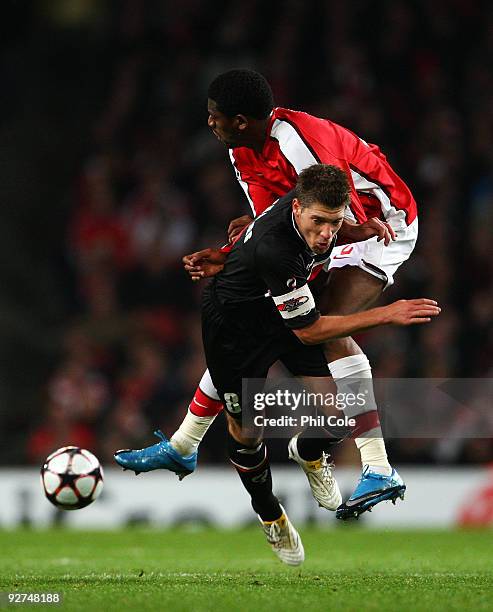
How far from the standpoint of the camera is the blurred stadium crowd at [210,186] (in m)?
13.3

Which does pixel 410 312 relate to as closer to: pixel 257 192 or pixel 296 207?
pixel 296 207

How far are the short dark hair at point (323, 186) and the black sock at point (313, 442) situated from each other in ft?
5.21

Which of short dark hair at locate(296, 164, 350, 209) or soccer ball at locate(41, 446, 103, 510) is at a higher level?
short dark hair at locate(296, 164, 350, 209)

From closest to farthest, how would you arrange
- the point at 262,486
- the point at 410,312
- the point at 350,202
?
1. the point at 410,312
2. the point at 350,202
3. the point at 262,486

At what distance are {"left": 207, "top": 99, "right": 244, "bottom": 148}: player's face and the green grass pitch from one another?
2.48 metres

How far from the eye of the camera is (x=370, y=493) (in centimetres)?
657

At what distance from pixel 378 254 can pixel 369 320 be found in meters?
0.99

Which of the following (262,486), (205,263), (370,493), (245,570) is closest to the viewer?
(370,493)

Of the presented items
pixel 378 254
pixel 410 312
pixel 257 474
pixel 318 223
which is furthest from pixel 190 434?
pixel 410 312

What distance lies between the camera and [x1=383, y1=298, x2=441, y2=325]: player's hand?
20.0 feet

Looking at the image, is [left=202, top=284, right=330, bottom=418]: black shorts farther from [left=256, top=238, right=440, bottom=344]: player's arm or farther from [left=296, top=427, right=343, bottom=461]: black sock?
[left=256, top=238, right=440, bottom=344]: player's arm

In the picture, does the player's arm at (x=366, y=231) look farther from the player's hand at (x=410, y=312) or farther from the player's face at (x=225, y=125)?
the player's face at (x=225, y=125)

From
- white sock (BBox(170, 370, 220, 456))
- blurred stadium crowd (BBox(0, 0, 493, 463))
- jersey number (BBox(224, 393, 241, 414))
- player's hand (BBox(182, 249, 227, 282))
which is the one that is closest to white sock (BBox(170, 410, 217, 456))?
white sock (BBox(170, 370, 220, 456))

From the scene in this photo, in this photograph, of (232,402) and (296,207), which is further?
(232,402)
